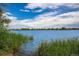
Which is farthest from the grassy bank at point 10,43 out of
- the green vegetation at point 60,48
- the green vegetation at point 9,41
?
the green vegetation at point 60,48

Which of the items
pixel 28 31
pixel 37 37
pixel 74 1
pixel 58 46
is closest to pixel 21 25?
pixel 28 31

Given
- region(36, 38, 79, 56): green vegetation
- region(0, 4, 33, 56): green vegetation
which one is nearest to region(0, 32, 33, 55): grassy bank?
region(0, 4, 33, 56): green vegetation

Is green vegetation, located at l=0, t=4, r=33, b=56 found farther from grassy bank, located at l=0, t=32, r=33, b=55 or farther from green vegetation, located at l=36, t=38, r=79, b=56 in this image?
green vegetation, located at l=36, t=38, r=79, b=56

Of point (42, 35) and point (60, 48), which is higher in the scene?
point (42, 35)

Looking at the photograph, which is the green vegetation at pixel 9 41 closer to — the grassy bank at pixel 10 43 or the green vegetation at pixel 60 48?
the grassy bank at pixel 10 43

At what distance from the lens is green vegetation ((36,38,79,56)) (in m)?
1.76

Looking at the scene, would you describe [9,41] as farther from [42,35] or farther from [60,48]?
[60,48]

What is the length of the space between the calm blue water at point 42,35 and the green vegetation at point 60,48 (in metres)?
0.04

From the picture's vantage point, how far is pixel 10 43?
1.77 metres

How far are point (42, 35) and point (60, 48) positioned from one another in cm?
23

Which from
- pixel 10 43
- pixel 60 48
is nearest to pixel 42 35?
pixel 60 48

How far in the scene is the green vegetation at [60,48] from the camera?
5.76 feet

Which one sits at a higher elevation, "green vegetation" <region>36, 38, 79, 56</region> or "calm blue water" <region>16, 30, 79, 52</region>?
"calm blue water" <region>16, 30, 79, 52</region>

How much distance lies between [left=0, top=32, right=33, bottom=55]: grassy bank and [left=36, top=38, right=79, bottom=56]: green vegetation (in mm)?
191
